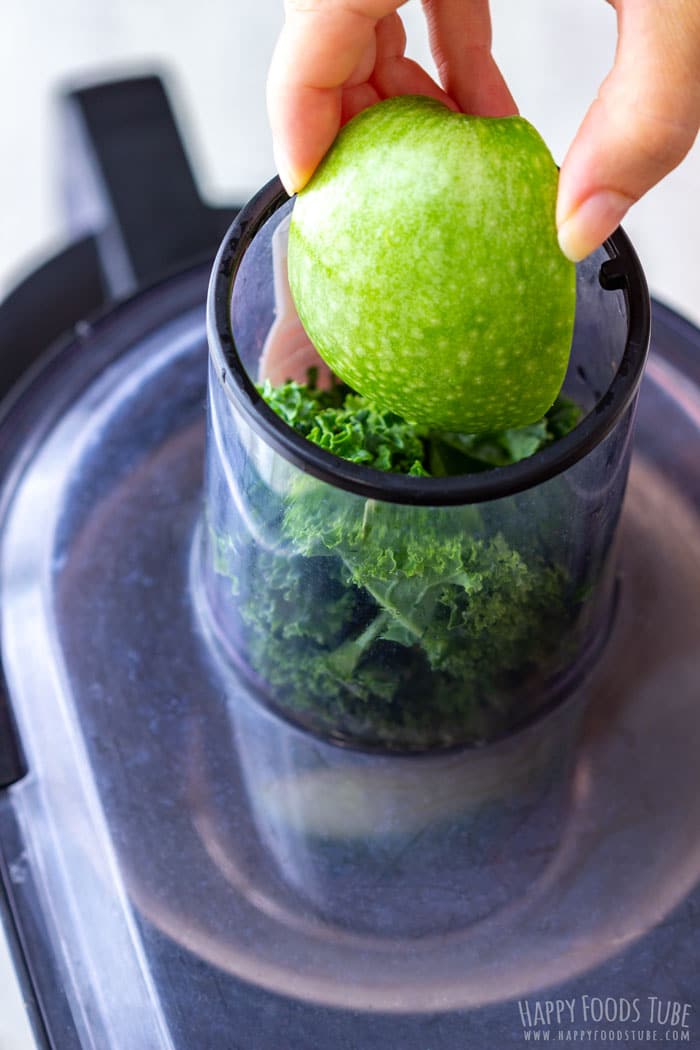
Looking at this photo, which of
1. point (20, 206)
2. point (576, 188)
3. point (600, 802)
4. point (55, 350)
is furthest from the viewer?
point (20, 206)

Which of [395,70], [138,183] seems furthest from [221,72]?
[395,70]

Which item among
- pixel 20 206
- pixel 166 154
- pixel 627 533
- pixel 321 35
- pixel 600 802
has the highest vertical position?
pixel 20 206

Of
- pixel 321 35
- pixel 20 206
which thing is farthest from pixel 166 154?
pixel 20 206

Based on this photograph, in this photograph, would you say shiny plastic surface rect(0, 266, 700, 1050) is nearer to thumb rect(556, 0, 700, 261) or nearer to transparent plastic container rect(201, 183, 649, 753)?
transparent plastic container rect(201, 183, 649, 753)

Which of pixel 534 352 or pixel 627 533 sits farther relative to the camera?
pixel 627 533

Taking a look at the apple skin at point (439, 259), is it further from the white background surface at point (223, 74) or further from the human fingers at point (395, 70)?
the white background surface at point (223, 74)

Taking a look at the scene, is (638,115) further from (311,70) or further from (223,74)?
(223,74)

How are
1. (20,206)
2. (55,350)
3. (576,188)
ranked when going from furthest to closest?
(20,206), (55,350), (576,188)

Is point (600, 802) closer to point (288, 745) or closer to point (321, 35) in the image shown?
point (288, 745)
